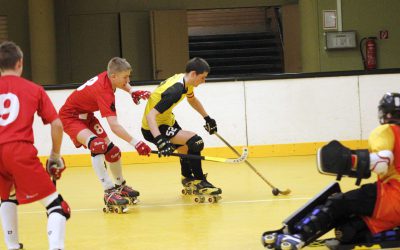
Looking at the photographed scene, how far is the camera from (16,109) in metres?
4.32

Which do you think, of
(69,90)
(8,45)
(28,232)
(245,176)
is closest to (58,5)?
(69,90)

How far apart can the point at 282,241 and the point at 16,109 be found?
1.63m

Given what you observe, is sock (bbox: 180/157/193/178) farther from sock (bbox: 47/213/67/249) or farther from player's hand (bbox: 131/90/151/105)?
sock (bbox: 47/213/67/249)

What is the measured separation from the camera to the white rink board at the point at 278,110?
31.2ft

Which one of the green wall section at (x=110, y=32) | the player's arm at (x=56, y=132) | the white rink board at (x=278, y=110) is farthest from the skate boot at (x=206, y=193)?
the green wall section at (x=110, y=32)

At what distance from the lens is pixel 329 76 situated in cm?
958

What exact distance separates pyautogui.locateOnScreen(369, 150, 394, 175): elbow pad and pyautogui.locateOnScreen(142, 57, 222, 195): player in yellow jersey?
7.86 feet

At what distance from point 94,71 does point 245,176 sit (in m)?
6.76

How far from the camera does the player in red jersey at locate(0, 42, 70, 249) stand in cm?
428

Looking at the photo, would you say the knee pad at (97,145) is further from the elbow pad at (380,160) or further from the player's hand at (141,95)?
the elbow pad at (380,160)

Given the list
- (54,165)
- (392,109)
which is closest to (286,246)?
(392,109)

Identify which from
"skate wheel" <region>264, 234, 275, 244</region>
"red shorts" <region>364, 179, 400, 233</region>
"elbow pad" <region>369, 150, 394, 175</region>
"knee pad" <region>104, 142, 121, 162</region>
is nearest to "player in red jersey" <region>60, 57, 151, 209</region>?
"knee pad" <region>104, 142, 121, 162</region>

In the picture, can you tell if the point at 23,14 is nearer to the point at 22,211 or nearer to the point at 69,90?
the point at 69,90

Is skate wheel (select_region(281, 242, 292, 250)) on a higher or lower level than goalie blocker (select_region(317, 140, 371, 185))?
lower
